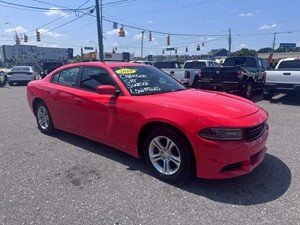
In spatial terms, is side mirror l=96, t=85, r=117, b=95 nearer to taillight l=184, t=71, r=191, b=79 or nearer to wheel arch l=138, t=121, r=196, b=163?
wheel arch l=138, t=121, r=196, b=163

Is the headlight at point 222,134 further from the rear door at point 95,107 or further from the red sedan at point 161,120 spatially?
the rear door at point 95,107

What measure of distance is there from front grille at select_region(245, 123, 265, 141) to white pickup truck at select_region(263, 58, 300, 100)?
22.2 feet

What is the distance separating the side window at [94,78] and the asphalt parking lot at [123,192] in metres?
1.12

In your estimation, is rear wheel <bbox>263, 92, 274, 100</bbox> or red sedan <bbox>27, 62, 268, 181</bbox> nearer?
red sedan <bbox>27, 62, 268, 181</bbox>

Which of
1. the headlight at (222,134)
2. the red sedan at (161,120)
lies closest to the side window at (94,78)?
the red sedan at (161,120)

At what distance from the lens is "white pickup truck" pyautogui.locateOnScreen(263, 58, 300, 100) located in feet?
29.7

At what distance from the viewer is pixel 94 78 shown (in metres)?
4.43

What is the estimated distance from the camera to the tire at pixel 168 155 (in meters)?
3.22

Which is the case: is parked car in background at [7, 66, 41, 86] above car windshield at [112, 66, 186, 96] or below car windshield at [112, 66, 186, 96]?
below

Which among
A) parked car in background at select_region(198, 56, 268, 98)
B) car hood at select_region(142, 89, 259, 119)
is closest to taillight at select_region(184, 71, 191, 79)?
parked car in background at select_region(198, 56, 268, 98)

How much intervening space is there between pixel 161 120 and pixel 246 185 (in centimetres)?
134

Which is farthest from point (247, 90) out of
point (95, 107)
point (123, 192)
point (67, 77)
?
point (123, 192)

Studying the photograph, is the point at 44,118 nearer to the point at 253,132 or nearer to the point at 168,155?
the point at 168,155

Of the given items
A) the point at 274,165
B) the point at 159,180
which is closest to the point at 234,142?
the point at 159,180
